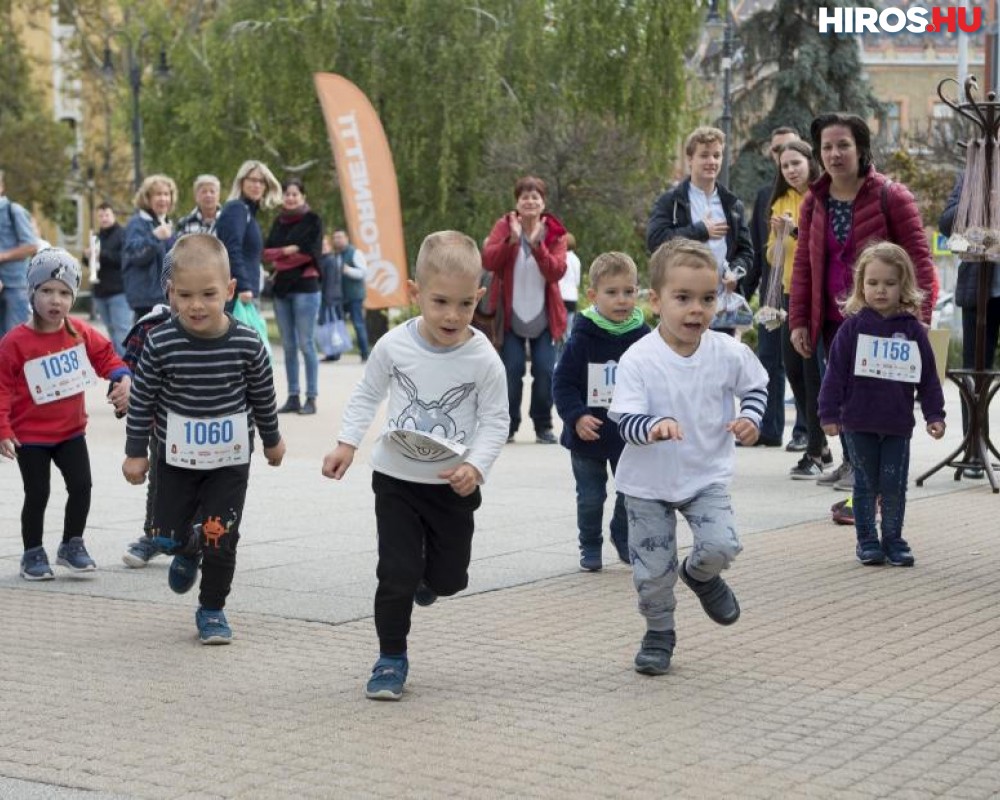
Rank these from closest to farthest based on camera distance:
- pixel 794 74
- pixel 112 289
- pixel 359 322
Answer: pixel 112 289 < pixel 359 322 < pixel 794 74

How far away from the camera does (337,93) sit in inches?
1120

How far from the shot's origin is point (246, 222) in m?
14.9

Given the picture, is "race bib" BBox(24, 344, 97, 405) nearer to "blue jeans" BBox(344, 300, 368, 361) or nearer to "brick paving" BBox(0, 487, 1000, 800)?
"brick paving" BBox(0, 487, 1000, 800)

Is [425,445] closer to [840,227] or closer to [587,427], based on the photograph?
[587,427]

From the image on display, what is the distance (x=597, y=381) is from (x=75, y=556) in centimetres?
237

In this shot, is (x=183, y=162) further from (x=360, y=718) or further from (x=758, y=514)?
(x=360, y=718)

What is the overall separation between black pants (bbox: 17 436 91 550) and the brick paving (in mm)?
308

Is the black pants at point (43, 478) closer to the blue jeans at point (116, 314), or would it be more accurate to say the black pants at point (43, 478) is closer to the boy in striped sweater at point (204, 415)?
the boy in striped sweater at point (204, 415)

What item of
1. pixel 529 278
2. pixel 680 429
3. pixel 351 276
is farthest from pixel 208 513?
pixel 351 276

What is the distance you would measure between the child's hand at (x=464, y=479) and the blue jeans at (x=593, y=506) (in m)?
2.58

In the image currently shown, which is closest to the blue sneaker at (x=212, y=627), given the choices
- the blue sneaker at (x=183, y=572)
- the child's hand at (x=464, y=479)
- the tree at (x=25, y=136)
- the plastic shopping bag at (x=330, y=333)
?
the blue sneaker at (x=183, y=572)

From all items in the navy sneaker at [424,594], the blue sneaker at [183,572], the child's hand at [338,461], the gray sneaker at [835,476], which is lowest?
the gray sneaker at [835,476]

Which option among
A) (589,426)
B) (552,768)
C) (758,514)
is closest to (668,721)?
(552,768)

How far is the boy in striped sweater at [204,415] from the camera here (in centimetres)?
693
